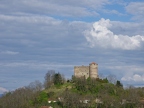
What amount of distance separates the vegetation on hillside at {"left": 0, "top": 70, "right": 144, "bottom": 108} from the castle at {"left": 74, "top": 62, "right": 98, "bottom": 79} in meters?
1.98

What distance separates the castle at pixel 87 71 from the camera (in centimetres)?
10656

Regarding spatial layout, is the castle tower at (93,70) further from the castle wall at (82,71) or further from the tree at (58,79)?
the tree at (58,79)

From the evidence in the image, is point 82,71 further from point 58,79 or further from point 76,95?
point 76,95

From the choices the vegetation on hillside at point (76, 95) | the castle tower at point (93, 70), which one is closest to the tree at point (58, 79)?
the vegetation on hillside at point (76, 95)

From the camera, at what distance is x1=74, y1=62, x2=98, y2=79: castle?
107m

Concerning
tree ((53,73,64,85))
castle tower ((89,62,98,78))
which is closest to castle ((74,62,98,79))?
castle tower ((89,62,98,78))

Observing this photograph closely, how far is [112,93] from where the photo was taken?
98688 mm

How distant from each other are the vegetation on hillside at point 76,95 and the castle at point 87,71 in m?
1.98

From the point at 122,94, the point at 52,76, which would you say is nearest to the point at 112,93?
the point at 122,94

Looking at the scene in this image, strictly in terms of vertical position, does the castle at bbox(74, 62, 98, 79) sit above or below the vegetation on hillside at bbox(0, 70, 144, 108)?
above

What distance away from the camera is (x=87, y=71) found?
10781cm

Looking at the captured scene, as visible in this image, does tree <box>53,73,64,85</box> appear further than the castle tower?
Yes

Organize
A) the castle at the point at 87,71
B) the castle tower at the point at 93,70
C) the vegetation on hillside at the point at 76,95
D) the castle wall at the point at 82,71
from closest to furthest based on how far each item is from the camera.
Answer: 1. the vegetation on hillside at the point at 76,95
2. the castle tower at the point at 93,70
3. the castle at the point at 87,71
4. the castle wall at the point at 82,71

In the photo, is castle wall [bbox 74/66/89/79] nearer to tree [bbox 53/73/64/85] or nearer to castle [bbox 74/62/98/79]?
castle [bbox 74/62/98/79]
